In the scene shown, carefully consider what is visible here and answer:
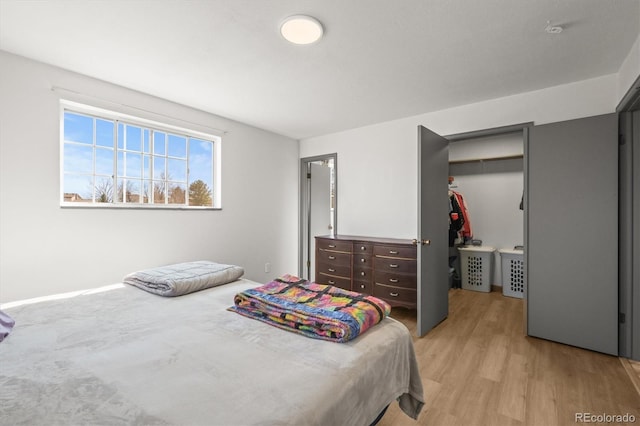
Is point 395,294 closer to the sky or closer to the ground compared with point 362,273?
closer to the ground

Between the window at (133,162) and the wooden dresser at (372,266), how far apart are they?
1.66m

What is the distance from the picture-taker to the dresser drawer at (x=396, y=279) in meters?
3.17

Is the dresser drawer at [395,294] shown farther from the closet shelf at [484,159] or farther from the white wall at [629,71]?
the closet shelf at [484,159]

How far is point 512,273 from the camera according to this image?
160 inches

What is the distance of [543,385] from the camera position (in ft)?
6.46

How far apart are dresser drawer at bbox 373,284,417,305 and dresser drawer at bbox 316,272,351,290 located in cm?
39

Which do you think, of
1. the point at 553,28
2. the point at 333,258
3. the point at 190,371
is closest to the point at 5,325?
the point at 190,371

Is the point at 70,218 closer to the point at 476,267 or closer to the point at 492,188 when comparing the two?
the point at 476,267

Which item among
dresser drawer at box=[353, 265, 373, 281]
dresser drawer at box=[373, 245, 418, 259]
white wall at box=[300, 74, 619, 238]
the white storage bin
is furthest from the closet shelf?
dresser drawer at box=[353, 265, 373, 281]

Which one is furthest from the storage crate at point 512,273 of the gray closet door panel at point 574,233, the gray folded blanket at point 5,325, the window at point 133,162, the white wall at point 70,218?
the gray folded blanket at point 5,325

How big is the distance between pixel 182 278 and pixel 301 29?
1.93 metres

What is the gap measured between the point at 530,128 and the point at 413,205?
4.71ft

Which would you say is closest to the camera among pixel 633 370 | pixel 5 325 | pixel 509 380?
pixel 5 325

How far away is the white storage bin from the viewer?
428cm
